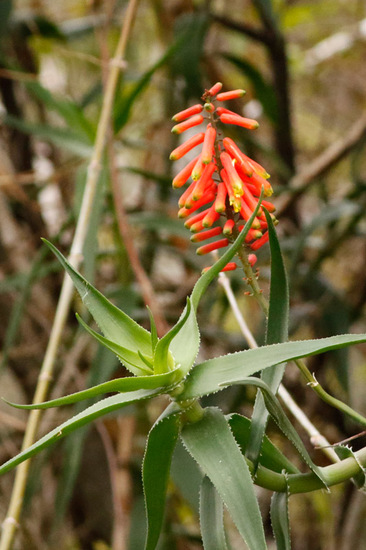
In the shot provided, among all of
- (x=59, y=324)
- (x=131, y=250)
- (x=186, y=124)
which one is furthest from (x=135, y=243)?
(x=186, y=124)

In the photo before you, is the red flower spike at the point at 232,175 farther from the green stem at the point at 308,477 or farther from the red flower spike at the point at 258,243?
the green stem at the point at 308,477

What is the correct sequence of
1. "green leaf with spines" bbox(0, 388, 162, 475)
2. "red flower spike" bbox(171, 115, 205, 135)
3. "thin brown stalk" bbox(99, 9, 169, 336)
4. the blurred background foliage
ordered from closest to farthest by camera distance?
"green leaf with spines" bbox(0, 388, 162, 475)
"red flower spike" bbox(171, 115, 205, 135)
"thin brown stalk" bbox(99, 9, 169, 336)
the blurred background foliage

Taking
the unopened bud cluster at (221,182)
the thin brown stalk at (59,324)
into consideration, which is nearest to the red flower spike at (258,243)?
the unopened bud cluster at (221,182)

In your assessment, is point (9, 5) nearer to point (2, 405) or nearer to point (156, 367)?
point (2, 405)

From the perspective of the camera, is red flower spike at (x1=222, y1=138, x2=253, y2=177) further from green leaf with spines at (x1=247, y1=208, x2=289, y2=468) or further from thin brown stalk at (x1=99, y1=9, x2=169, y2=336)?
thin brown stalk at (x1=99, y1=9, x2=169, y2=336)

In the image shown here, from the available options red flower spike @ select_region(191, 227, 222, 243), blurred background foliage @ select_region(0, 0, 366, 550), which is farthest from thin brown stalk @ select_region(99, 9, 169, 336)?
red flower spike @ select_region(191, 227, 222, 243)

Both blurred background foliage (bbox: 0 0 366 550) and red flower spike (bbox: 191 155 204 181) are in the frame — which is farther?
blurred background foliage (bbox: 0 0 366 550)

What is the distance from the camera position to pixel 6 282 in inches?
38.4

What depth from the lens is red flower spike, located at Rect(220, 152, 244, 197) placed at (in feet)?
1.09

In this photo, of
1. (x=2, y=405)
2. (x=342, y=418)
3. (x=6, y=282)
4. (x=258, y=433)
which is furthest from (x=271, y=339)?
(x=2, y=405)

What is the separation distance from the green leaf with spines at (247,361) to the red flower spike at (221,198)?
79 mm

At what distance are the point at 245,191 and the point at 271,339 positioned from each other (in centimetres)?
9

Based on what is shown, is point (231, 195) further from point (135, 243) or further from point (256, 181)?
point (135, 243)

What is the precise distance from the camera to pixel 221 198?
34 centimetres
